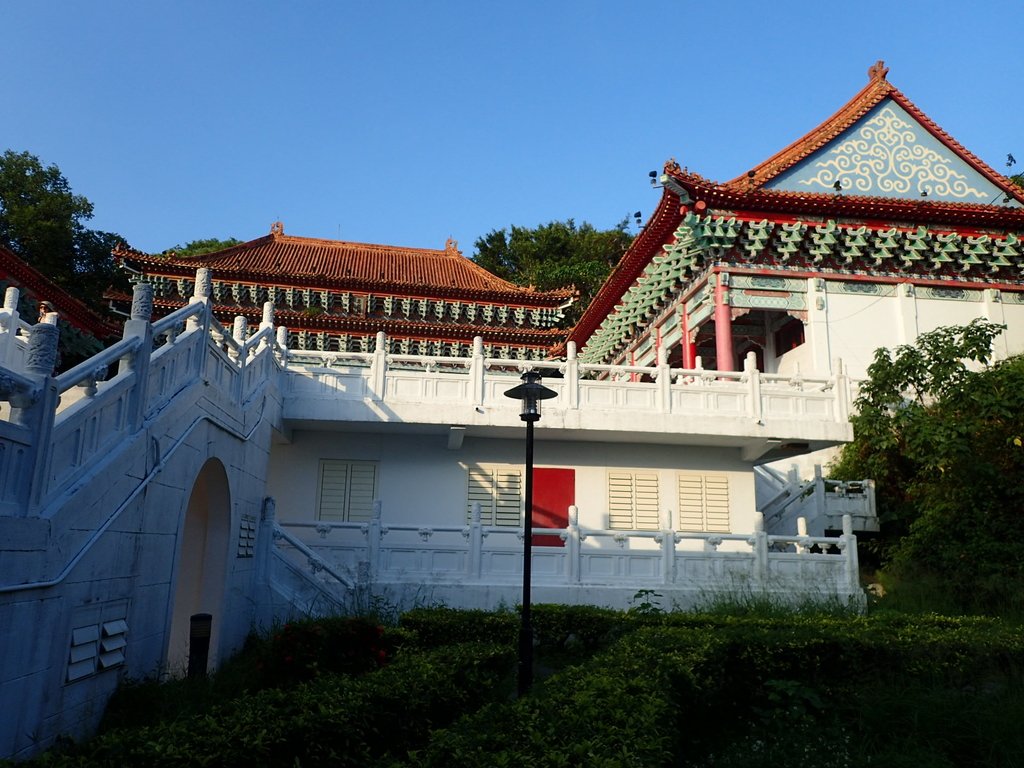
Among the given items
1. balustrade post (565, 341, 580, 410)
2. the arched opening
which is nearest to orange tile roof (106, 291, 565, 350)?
balustrade post (565, 341, 580, 410)

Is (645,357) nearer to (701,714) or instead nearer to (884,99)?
(884,99)

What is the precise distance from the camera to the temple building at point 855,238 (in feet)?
59.0

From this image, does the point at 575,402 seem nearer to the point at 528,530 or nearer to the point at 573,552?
the point at 573,552

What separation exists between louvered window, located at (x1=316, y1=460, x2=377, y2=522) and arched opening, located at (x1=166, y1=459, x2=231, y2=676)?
16.5 ft

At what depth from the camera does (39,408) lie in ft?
15.9

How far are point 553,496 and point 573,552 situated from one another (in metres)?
2.80

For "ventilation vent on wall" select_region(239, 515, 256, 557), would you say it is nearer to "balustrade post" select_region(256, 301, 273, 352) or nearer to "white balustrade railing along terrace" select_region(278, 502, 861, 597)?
"white balustrade railing along terrace" select_region(278, 502, 861, 597)

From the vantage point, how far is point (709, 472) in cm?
1462

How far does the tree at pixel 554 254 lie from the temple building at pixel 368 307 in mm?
13249

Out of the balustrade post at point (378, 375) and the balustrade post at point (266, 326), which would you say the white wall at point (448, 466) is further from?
the balustrade post at point (266, 326)

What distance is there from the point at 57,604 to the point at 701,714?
5.02 m

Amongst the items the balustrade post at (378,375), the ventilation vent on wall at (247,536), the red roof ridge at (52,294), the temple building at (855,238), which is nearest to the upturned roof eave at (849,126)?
the temple building at (855,238)

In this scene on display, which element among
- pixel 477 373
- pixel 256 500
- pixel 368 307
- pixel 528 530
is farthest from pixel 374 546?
pixel 368 307

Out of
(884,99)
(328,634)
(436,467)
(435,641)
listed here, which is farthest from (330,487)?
(884,99)
